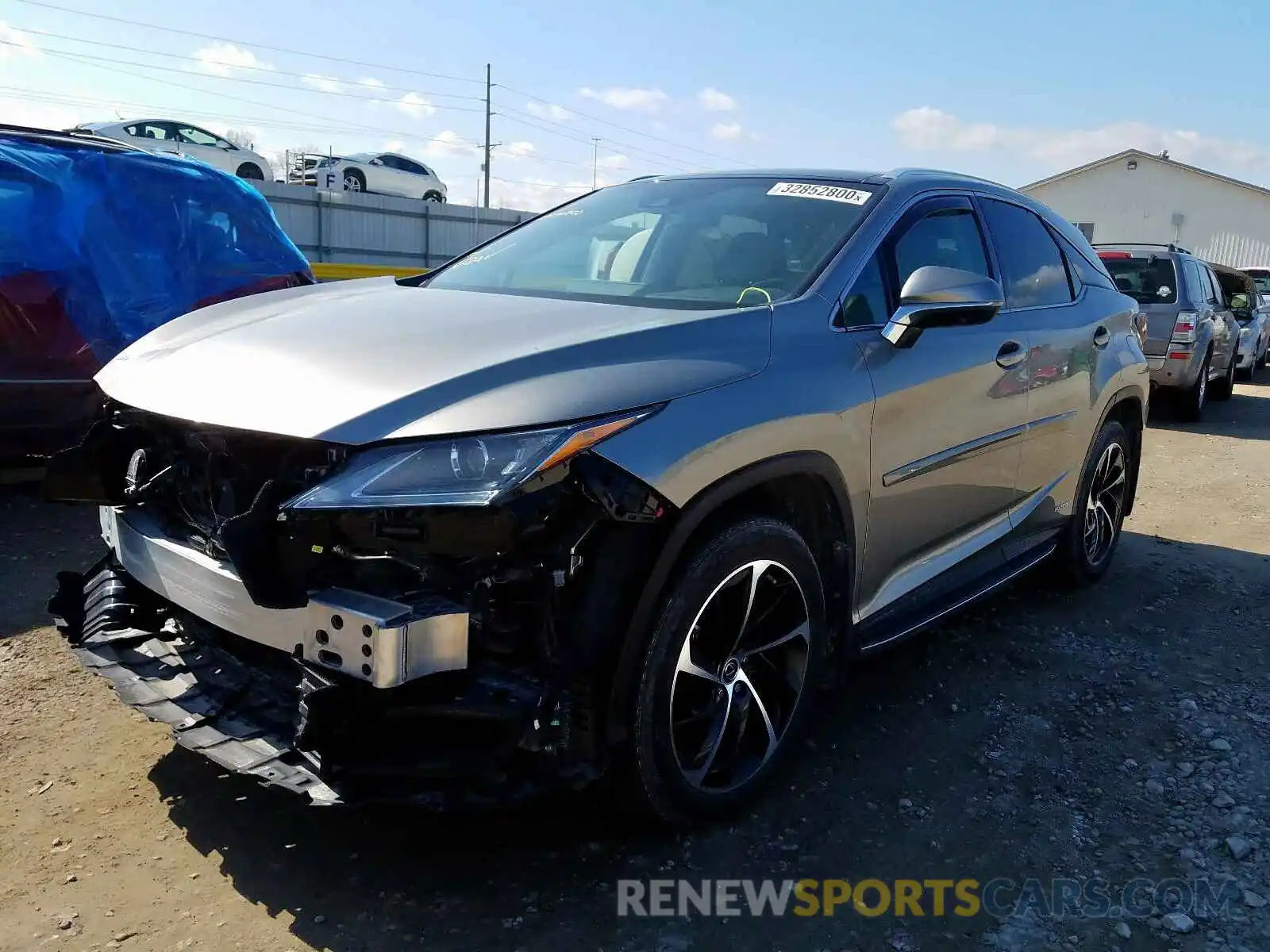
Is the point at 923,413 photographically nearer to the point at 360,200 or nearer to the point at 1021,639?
the point at 1021,639

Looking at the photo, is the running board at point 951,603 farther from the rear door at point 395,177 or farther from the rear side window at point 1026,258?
the rear door at point 395,177

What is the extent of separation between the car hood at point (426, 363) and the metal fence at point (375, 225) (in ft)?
50.2

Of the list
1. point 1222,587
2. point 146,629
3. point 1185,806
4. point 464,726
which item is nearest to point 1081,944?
point 1185,806

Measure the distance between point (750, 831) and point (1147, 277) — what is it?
10.2m

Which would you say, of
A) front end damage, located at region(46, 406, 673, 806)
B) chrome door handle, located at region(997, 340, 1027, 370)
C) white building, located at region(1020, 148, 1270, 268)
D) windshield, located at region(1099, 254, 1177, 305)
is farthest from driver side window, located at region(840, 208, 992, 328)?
white building, located at region(1020, 148, 1270, 268)

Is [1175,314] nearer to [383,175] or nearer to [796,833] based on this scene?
[796,833]

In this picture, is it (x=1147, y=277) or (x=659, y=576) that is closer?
(x=659, y=576)

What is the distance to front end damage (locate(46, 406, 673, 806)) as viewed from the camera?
202 centimetres

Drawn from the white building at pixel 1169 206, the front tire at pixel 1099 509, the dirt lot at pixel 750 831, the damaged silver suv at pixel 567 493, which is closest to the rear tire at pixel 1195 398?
the front tire at pixel 1099 509

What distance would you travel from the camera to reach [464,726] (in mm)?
2127

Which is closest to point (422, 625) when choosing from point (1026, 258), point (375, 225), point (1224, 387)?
point (1026, 258)

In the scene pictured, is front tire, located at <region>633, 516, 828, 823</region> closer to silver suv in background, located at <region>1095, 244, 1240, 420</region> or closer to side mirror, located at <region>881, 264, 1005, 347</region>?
side mirror, located at <region>881, 264, 1005, 347</region>

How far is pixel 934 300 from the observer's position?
2.95 meters

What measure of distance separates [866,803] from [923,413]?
3.92 feet
